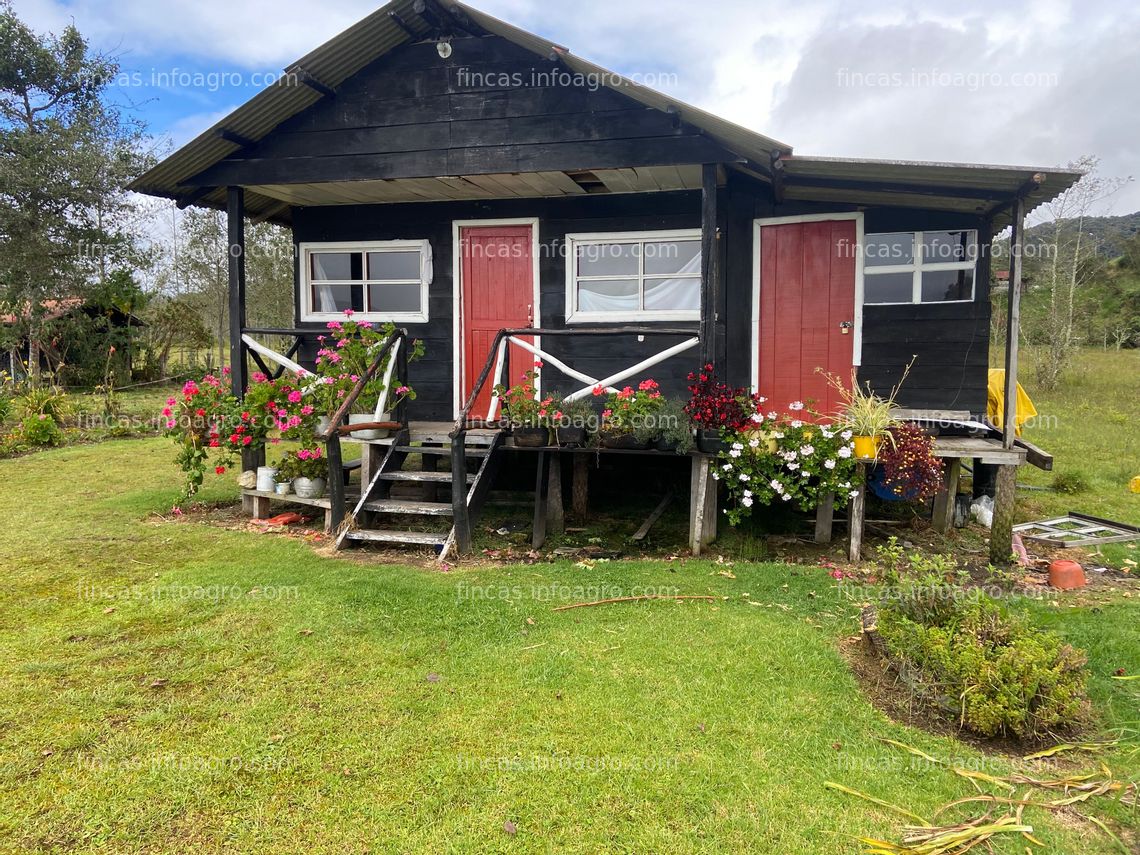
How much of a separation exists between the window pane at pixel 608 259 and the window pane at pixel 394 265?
204cm

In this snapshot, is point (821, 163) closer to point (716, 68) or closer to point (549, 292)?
point (549, 292)

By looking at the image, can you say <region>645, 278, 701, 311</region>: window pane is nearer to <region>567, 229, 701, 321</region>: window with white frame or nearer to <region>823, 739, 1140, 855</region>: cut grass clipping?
<region>567, 229, 701, 321</region>: window with white frame

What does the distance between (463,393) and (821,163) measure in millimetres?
4596

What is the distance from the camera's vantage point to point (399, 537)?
6508 mm

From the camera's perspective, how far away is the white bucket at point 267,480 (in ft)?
25.1

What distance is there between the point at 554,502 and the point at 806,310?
11.2 ft

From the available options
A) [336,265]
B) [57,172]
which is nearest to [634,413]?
[336,265]

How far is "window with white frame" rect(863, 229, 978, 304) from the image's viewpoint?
720cm

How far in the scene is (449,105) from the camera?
7.00m

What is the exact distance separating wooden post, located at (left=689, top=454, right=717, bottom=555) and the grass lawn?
2.49ft

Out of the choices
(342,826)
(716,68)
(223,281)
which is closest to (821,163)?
(342,826)

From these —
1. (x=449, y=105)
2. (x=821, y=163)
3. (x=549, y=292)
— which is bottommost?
(x=549, y=292)

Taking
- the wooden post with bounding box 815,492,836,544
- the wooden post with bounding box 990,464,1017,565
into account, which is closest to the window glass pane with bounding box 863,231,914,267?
the wooden post with bounding box 990,464,1017,565

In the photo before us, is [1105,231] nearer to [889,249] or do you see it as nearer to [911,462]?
[889,249]
